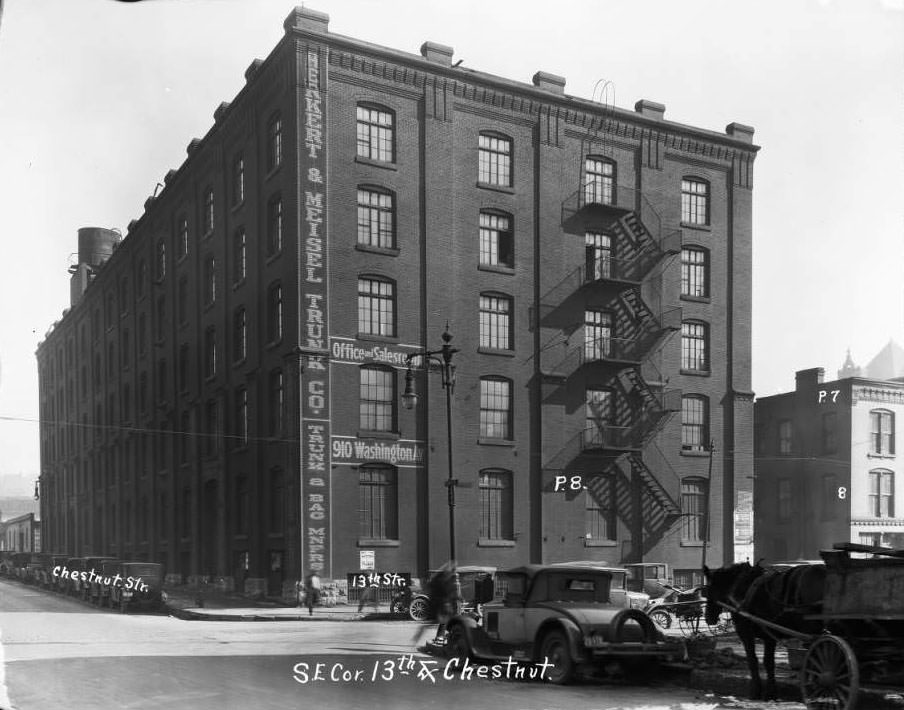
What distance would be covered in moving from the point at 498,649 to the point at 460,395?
8299 mm

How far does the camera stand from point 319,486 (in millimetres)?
26000

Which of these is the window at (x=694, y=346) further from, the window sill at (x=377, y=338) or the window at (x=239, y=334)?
the window at (x=239, y=334)

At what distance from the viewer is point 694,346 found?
1773 centimetres

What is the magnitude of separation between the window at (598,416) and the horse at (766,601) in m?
7.07

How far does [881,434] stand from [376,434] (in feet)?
50.4

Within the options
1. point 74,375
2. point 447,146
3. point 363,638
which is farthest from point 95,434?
point 447,146

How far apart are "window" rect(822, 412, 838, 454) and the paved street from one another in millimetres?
3214

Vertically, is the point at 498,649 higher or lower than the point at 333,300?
lower

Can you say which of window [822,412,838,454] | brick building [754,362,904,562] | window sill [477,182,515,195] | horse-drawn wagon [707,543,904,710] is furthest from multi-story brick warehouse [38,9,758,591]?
window [822,412,838,454]

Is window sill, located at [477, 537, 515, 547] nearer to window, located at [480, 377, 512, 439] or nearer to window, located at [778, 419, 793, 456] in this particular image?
window, located at [480, 377, 512, 439]

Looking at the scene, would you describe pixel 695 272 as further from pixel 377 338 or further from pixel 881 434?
pixel 377 338

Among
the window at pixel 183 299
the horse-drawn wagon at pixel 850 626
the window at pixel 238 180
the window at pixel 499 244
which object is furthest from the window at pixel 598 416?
the window at pixel 183 299

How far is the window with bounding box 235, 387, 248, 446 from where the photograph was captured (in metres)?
30.4

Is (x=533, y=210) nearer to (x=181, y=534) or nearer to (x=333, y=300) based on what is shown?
(x=333, y=300)
